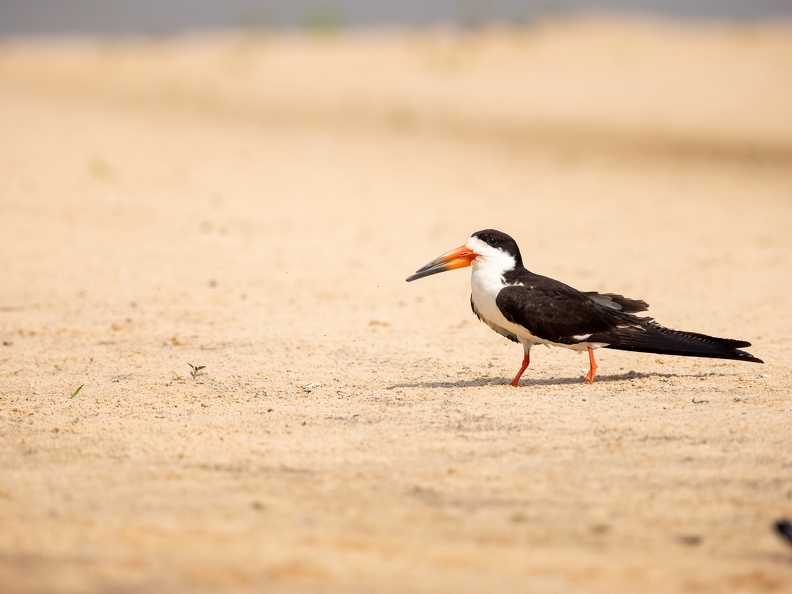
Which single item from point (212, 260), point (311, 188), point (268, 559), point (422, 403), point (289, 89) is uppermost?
point (289, 89)

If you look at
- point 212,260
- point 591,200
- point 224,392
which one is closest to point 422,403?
point 224,392

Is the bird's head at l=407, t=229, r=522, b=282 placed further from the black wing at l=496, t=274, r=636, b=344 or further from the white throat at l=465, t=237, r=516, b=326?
the black wing at l=496, t=274, r=636, b=344

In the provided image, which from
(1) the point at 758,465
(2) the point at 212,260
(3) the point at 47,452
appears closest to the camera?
(1) the point at 758,465

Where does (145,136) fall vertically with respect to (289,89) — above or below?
below

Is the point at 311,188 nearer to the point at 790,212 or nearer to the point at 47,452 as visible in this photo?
the point at 790,212

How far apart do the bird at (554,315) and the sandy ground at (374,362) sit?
0.25 m

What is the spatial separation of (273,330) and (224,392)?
1806mm

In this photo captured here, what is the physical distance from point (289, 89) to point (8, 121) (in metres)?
7.85

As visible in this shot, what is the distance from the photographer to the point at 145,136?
18719 mm

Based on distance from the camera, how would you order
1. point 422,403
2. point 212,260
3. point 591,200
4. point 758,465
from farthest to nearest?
point 591,200 < point 212,260 < point 422,403 < point 758,465

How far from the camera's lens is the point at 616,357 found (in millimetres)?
7230

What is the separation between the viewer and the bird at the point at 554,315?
20.1ft

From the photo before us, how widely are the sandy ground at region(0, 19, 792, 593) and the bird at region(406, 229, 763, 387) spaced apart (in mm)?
246

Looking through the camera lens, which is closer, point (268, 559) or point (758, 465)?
point (268, 559)
